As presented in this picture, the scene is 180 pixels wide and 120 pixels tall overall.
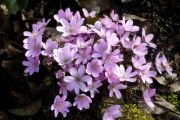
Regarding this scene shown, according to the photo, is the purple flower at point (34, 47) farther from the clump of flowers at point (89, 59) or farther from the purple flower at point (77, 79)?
the purple flower at point (77, 79)

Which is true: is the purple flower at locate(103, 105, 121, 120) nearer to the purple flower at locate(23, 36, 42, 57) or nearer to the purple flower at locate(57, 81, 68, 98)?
the purple flower at locate(57, 81, 68, 98)

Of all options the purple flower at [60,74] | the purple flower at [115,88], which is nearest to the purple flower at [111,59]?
the purple flower at [115,88]


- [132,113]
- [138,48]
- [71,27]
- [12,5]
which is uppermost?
[12,5]

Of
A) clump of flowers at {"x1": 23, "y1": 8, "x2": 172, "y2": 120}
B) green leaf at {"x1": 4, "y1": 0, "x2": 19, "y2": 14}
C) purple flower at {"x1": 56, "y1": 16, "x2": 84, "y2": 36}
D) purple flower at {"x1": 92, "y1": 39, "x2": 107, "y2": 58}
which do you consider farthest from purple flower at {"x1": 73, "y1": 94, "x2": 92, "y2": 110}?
green leaf at {"x1": 4, "y1": 0, "x2": 19, "y2": 14}

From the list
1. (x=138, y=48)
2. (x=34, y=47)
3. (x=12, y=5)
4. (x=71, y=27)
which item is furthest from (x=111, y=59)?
(x=12, y=5)

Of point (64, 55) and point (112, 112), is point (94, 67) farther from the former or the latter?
point (112, 112)

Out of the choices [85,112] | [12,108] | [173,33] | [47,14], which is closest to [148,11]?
[173,33]

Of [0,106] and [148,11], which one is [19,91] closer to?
[0,106]
